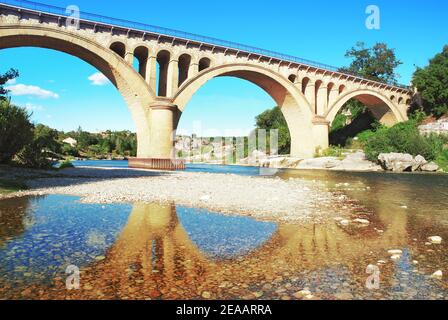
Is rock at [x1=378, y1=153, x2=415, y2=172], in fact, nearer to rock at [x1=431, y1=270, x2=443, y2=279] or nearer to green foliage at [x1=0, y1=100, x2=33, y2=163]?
rock at [x1=431, y1=270, x2=443, y2=279]

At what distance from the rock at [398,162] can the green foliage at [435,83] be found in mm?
29786

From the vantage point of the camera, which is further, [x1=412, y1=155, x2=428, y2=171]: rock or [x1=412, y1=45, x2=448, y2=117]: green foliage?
[x1=412, y1=45, x2=448, y2=117]: green foliage

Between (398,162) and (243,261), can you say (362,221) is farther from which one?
(398,162)

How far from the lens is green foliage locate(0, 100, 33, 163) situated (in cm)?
2283

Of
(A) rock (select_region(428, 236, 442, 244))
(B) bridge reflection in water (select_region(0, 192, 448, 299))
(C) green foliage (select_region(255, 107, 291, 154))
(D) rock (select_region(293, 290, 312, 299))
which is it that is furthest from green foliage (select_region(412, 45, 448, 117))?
(D) rock (select_region(293, 290, 312, 299))

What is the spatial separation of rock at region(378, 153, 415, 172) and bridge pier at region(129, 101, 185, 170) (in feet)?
77.1

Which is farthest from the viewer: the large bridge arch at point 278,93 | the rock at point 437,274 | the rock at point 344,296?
the large bridge arch at point 278,93

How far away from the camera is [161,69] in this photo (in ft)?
119

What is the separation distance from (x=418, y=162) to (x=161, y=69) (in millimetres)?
30645

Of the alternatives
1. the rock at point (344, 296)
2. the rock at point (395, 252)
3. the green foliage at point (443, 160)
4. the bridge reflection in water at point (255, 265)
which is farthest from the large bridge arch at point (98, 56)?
the green foliage at point (443, 160)

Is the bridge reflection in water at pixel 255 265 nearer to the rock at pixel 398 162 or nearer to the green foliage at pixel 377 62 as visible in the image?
the rock at pixel 398 162

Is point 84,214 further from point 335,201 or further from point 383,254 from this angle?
point 335,201

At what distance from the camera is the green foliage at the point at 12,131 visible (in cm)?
2283

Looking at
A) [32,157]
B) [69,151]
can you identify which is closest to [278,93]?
[32,157]
